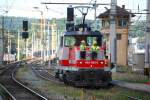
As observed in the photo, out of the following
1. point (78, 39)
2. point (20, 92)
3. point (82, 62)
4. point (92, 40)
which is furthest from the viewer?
point (78, 39)

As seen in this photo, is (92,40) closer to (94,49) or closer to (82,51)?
(94,49)

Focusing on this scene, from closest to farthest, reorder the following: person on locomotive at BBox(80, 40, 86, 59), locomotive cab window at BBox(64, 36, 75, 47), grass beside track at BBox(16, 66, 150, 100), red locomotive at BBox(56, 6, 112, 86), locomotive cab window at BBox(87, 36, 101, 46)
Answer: grass beside track at BBox(16, 66, 150, 100) < red locomotive at BBox(56, 6, 112, 86) < person on locomotive at BBox(80, 40, 86, 59) < locomotive cab window at BBox(87, 36, 101, 46) < locomotive cab window at BBox(64, 36, 75, 47)

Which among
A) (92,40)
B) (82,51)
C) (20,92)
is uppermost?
(92,40)

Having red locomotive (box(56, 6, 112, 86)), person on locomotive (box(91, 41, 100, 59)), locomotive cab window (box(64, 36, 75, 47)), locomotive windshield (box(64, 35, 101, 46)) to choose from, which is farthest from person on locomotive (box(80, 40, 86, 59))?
locomotive cab window (box(64, 36, 75, 47))

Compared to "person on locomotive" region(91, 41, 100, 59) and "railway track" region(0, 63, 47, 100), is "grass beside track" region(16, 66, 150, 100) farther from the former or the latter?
"person on locomotive" region(91, 41, 100, 59)

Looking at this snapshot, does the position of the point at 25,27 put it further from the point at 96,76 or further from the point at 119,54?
the point at 119,54

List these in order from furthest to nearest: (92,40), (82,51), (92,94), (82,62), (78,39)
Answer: (78,39)
(92,40)
(82,51)
(82,62)
(92,94)

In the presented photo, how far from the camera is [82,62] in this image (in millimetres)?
29375

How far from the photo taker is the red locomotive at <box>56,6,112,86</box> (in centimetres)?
2905

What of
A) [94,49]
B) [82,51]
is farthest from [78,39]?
[94,49]

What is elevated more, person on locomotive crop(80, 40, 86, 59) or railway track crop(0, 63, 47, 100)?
person on locomotive crop(80, 40, 86, 59)

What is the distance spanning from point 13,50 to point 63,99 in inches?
5509

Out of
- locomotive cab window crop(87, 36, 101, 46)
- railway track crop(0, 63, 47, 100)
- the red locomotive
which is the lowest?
railway track crop(0, 63, 47, 100)

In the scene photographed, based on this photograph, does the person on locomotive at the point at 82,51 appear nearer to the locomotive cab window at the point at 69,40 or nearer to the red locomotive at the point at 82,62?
the red locomotive at the point at 82,62
